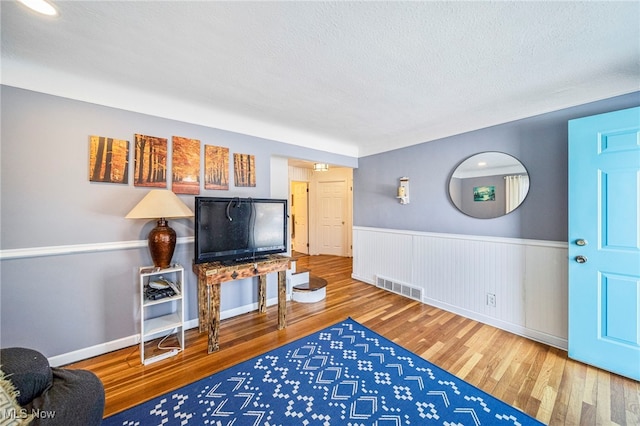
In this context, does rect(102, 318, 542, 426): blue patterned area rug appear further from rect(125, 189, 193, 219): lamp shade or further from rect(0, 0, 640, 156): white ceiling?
rect(0, 0, 640, 156): white ceiling

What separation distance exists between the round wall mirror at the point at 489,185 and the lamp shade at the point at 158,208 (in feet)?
10.1

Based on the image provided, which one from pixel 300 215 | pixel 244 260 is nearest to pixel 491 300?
pixel 244 260

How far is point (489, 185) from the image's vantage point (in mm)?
2693

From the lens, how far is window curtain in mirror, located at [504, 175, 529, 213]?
8.04 ft

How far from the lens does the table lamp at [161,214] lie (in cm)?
195

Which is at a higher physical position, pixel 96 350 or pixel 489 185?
pixel 489 185

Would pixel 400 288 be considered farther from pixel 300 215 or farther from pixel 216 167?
pixel 300 215

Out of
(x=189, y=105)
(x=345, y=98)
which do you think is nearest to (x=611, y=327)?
(x=345, y=98)

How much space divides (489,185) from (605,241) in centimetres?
103

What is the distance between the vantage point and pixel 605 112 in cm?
204

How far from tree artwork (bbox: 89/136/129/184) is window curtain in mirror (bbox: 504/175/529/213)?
388 cm

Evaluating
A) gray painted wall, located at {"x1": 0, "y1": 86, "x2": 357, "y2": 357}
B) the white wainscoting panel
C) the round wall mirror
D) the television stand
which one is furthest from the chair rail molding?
the round wall mirror

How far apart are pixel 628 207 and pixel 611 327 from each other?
0.96 metres

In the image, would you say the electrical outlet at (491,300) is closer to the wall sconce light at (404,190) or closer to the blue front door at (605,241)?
the blue front door at (605,241)
